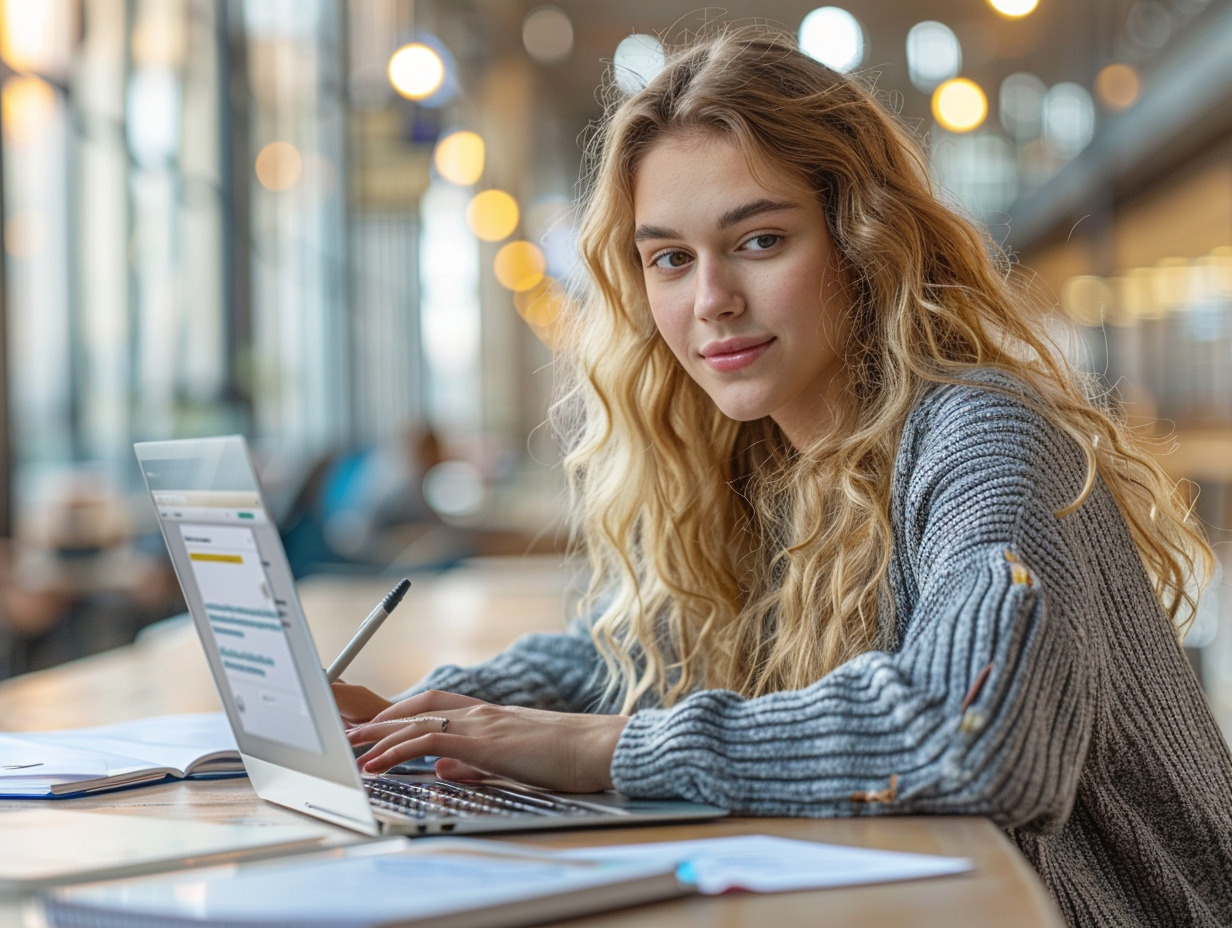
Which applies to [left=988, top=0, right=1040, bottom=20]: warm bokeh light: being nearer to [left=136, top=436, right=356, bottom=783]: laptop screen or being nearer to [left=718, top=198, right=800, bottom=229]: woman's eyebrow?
[left=718, top=198, right=800, bottom=229]: woman's eyebrow

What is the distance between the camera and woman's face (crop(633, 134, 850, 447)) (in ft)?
4.20

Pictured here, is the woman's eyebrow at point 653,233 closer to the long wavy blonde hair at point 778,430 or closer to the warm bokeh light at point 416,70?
the long wavy blonde hair at point 778,430

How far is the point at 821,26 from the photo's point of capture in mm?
9781

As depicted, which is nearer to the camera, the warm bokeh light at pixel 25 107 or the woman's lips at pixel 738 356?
the woman's lips at pixel 738 356

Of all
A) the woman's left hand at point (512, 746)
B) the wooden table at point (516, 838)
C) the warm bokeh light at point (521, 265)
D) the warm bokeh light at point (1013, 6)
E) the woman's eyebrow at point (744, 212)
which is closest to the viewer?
the wooden table at point (516, 838)

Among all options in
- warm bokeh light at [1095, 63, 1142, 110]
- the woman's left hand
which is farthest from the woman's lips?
warm bokeh light at [1095, 63, 1142, 110]

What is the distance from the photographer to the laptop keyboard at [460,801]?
93 centimetres

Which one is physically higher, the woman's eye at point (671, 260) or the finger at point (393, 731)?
the woman's eye at point (671, 260)

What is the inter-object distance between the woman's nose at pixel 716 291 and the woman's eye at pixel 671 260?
5 centimetres

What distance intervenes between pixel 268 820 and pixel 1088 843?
0.66m

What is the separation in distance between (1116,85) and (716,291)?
10289mm

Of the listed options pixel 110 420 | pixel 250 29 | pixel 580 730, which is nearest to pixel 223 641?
pixel 580 730

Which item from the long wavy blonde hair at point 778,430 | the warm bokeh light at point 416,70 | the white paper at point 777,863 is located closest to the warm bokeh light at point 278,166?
the warm bokeh light at point 416,70

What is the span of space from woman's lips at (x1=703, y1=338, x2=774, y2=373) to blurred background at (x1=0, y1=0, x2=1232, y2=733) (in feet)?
1.30
